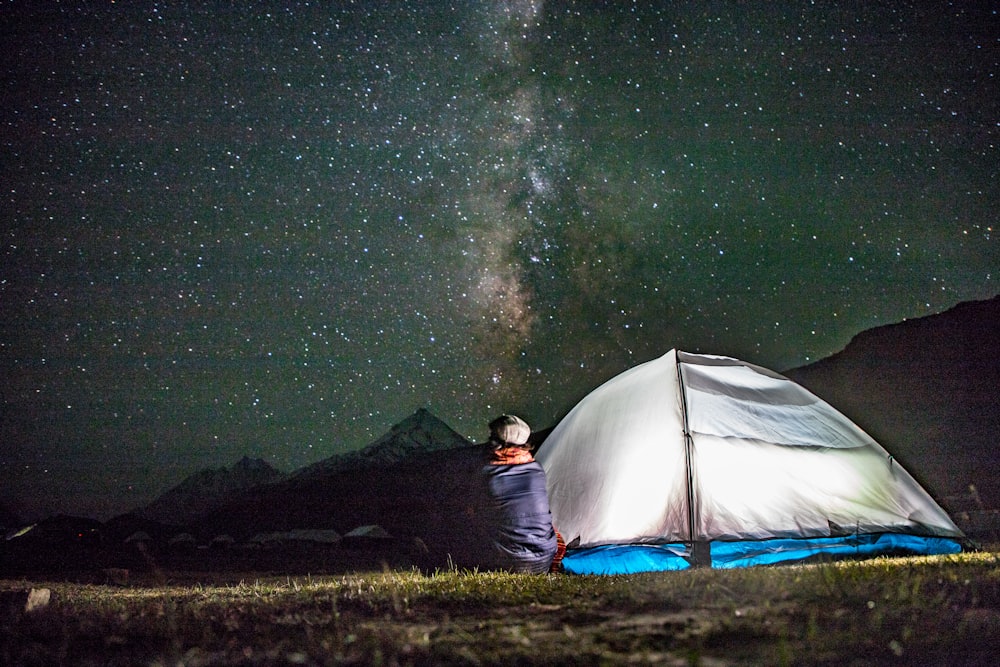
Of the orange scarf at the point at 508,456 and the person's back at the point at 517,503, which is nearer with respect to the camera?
the person's back at the point at 517,503

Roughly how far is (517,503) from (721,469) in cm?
260

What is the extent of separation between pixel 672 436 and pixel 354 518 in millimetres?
67212

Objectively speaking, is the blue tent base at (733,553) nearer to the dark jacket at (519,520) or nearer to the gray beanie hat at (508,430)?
the dark jacket at (519,520)

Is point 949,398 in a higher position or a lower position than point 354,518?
higher

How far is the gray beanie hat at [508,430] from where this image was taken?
7809 millimetres

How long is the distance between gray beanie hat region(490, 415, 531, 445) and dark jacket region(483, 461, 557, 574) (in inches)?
10.9

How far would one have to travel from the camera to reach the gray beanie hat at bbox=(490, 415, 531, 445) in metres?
7.81

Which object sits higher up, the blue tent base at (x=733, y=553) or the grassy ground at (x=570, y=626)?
the grassy ground at (x=570, y=626)

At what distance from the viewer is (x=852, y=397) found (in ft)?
228

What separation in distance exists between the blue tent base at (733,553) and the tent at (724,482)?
12 mm

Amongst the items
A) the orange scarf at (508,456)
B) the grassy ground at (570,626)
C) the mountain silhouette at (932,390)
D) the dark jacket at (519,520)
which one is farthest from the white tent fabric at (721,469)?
the mountain silhouette at (932,390)

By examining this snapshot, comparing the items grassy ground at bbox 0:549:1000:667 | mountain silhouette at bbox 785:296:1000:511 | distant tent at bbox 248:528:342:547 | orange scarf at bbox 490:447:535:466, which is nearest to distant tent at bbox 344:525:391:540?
distant tent at bbox 248:528:342:547

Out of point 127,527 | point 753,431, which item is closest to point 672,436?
Result: point 753,431

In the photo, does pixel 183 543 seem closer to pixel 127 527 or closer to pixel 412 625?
pixel 127 527
